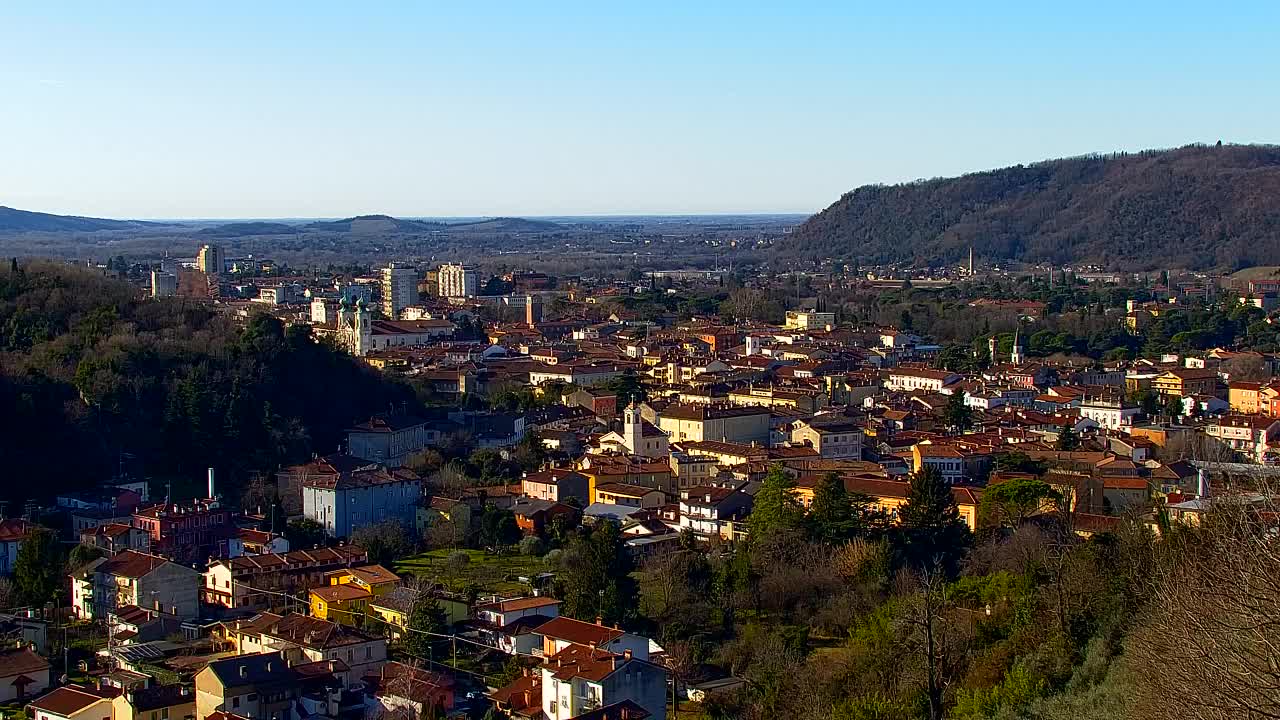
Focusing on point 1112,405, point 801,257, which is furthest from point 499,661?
point 801,257

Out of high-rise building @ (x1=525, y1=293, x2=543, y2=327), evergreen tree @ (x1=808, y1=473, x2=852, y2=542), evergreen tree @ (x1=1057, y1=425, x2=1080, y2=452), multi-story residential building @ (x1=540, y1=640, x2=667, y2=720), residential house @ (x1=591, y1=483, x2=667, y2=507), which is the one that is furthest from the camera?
high-rise building @ (x1=525, y1=293, x2=543, y2=327)

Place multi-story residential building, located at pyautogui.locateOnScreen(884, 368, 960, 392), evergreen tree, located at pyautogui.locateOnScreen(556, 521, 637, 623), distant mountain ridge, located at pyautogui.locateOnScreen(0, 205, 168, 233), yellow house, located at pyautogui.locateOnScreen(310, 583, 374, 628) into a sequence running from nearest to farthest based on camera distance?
evergreen tree, located at pyautogui.locateOnScreen(556, 521, 637, 623)
yellow house, located at pyautogui.locateOnScreen(310, 583, 374, 628)
multi-story residential building, located at pyautogui.locateOnScreen(884, 368, 960, 392)
distant mountain ridge, located at pyautogui.locateOnScreen(0, 205, 168, 233)

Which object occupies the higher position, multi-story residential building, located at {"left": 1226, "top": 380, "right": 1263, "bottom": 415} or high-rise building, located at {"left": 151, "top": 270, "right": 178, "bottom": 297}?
high-rise building, located at {"left": 151, "top": 270, "right": 178, "bottom": 297}

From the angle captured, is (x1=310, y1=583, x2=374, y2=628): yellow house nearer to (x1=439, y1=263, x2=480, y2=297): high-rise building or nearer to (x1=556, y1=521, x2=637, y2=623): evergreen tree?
(x1=556, y1=521, x2=637, y2=623): evergreen tree

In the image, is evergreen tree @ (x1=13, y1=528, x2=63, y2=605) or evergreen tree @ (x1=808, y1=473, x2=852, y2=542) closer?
evergreen tree @ (x1=13, y1=528, x2=63, y2=605)

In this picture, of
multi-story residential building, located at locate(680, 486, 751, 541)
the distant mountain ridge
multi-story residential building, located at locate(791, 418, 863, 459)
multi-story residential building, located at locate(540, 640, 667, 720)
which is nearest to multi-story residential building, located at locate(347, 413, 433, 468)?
multi-story residential building, located at locate(791, 418, 863, 459)

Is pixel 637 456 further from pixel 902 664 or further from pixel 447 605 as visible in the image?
pixel 902 664

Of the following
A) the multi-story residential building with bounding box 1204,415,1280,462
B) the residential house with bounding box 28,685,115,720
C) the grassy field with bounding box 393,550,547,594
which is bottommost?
the grassy field with bounding box 393,550,547,594

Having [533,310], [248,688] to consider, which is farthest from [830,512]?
[533,310]
